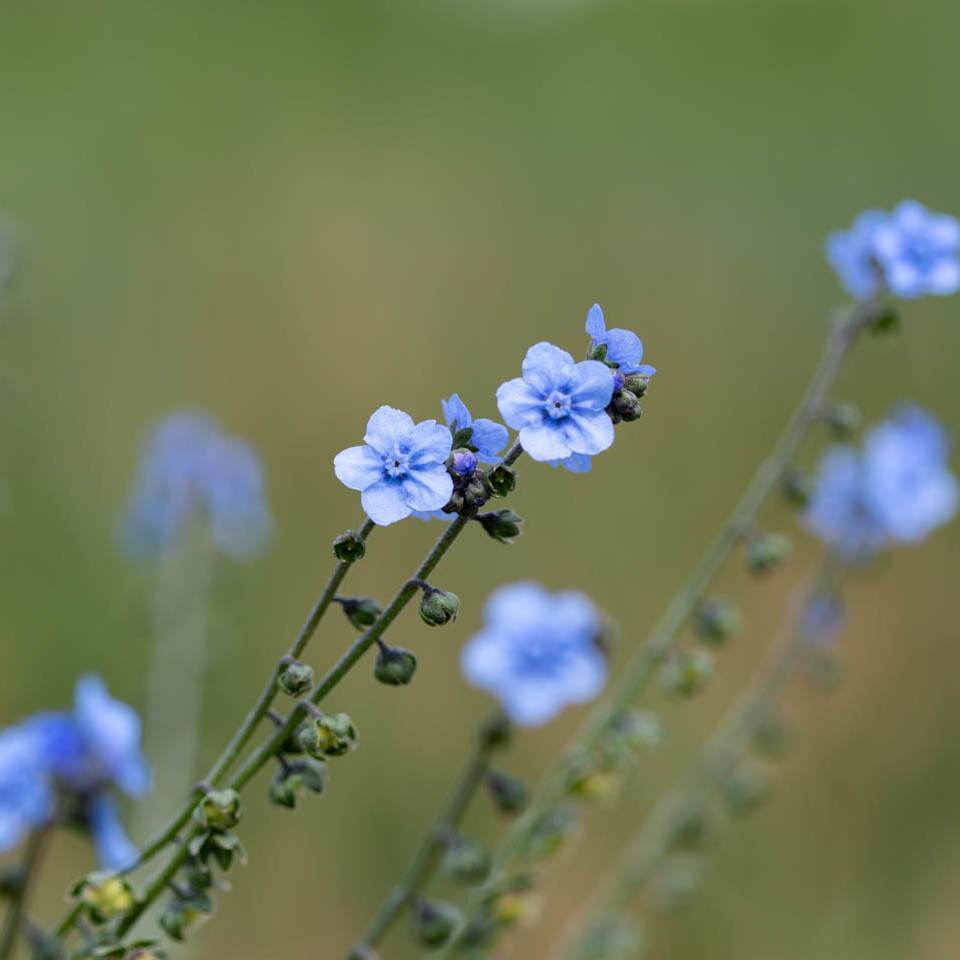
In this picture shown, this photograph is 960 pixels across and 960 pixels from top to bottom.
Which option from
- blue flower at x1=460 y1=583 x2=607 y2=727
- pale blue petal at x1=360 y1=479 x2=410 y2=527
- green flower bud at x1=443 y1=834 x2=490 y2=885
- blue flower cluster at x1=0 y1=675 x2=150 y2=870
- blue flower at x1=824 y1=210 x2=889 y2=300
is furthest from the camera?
blue flower at x1=460 y1=583 x2=607 y2=727

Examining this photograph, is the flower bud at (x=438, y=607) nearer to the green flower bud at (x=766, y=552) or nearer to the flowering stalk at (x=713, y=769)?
the green flower bud at (x=766, y=552)

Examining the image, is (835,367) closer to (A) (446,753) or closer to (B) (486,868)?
(B) (486,868)

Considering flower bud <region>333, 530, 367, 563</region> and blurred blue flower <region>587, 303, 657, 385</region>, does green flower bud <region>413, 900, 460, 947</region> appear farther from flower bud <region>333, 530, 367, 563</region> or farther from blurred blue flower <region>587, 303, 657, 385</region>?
blurred blue flower <region>587, 303, 657, 385</region>

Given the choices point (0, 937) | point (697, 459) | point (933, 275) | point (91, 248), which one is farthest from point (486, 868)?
point (91, 248)

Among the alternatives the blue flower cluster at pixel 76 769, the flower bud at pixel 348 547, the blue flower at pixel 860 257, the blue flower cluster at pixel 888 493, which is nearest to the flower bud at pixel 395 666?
the flower bud at pixel 348 547

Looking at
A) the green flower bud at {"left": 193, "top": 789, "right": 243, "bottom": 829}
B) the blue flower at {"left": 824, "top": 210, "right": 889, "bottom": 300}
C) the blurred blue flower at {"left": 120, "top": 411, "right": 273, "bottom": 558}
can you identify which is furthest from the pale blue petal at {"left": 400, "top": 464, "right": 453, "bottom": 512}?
the blurred blue flower at {"left": 120, "top": 411, "right": 273, "bottom": 558}
